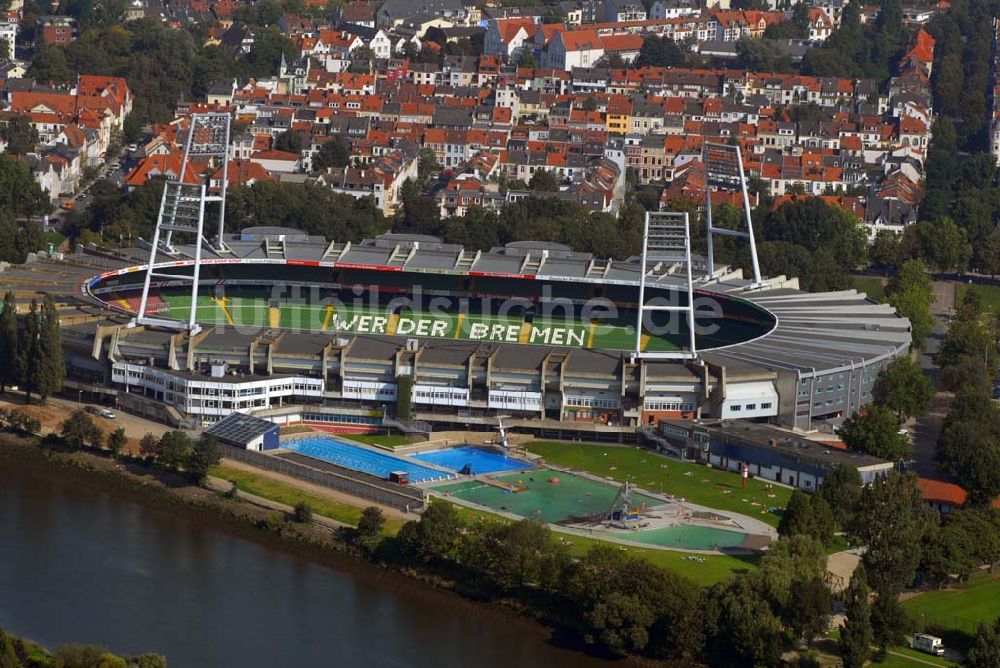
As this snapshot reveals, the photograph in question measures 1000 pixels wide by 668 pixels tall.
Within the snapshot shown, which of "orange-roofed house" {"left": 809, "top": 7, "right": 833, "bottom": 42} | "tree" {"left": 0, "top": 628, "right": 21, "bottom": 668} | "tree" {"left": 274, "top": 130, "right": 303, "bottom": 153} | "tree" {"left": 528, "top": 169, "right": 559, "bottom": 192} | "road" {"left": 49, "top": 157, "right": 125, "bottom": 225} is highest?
"orange-roofed house" {"left": 809, "top": 7, "right": 833, "bottom": 42}

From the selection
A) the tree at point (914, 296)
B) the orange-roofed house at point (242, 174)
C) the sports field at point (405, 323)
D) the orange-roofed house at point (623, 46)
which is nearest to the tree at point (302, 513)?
the sports field at point (405, 323)

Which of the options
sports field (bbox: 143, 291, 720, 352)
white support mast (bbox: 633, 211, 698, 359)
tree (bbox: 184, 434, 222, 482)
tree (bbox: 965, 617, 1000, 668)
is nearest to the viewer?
tree (bbox: 965, 617, 1000, 668)

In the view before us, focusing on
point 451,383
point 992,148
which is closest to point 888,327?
point 451,383

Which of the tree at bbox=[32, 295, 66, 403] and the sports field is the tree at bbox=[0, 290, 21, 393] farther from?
the sports field

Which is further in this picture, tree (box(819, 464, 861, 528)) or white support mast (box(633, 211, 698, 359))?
white support mast (box(633, 211, 698, 359))

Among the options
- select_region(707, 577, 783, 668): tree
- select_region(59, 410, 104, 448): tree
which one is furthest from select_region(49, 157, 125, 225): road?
select_region(707, 577, 783, 668): tree

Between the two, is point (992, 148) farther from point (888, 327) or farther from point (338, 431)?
point (338, 431)
